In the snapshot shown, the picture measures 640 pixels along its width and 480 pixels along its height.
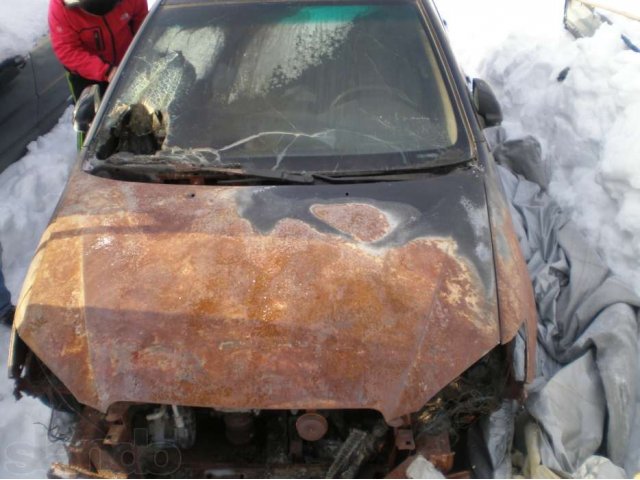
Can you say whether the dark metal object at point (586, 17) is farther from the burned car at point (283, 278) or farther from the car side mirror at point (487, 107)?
the burned car at point (283, 278)

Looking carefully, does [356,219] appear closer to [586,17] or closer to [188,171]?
[188,171]

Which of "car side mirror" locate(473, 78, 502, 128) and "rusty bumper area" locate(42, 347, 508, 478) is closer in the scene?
"rusty bumper area" locate(42, 347, 508, 478)

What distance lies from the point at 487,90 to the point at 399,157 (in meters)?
0.77

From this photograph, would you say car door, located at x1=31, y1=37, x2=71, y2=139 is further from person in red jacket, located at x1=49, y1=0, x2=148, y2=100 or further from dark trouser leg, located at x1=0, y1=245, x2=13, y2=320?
dark trouser leg, located at x1=0, y1=245, x2=13, y2=320

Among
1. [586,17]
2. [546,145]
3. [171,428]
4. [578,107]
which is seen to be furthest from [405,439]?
[586,17]

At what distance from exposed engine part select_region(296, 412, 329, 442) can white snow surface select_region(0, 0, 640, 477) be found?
56.4 inches

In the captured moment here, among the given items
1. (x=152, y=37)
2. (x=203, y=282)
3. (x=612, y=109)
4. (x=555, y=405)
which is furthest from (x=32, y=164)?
(x=612, y=109)

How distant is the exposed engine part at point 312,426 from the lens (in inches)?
78.4

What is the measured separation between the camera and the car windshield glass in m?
2.70

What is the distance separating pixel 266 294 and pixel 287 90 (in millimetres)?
1225

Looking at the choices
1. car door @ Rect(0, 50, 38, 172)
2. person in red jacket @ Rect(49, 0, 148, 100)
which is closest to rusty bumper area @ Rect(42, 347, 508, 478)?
person in red jacket @ Rect(49, 0, 148, 100)

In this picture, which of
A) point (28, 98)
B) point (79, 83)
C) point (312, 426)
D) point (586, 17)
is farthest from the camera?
point (586, 17)

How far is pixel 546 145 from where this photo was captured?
465 centimetres

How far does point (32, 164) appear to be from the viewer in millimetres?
4598
